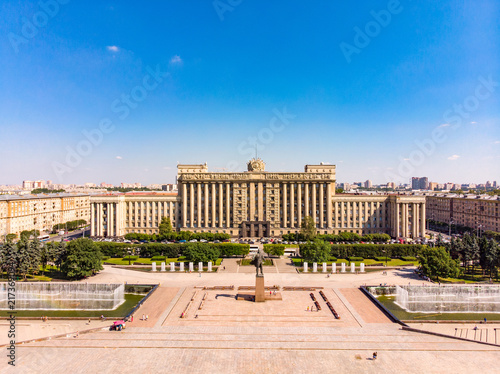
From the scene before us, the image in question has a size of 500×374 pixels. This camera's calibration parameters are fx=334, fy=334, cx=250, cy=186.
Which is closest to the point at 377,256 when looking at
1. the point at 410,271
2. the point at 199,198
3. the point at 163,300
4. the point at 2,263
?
the point at 410,271

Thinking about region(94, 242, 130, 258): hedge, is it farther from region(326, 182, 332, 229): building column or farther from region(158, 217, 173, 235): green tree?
region(326, 182, 332, 229): building column

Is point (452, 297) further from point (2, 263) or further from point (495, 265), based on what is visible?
point (2, 263)

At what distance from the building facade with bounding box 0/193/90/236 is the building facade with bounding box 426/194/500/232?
120 metres

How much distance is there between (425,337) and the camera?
1200 inches

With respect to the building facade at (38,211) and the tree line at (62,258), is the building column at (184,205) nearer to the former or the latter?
the tree line at (62,258)

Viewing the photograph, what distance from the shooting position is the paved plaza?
993 inches

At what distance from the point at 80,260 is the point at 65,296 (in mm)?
6338

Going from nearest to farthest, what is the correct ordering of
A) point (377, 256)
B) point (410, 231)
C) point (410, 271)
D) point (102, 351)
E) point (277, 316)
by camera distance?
point (102, 351), point (277, 316), point (410, 271), point (377, 256), point (410, 231)

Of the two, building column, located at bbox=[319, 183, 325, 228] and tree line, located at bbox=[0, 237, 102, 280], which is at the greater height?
building column, located at bbox=[319, 183, 325, 228]

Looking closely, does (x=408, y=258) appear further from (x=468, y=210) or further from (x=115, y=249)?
(x=115, y=249)

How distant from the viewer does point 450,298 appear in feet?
137

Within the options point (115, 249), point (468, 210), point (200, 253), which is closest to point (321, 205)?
point (200, 253)

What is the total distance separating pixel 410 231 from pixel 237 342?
239 ft

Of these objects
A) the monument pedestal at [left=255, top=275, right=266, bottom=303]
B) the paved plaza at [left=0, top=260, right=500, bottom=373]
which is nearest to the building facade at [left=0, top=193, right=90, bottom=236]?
the paved plaza at [left=0, top=260, right=500, bottom=373]
